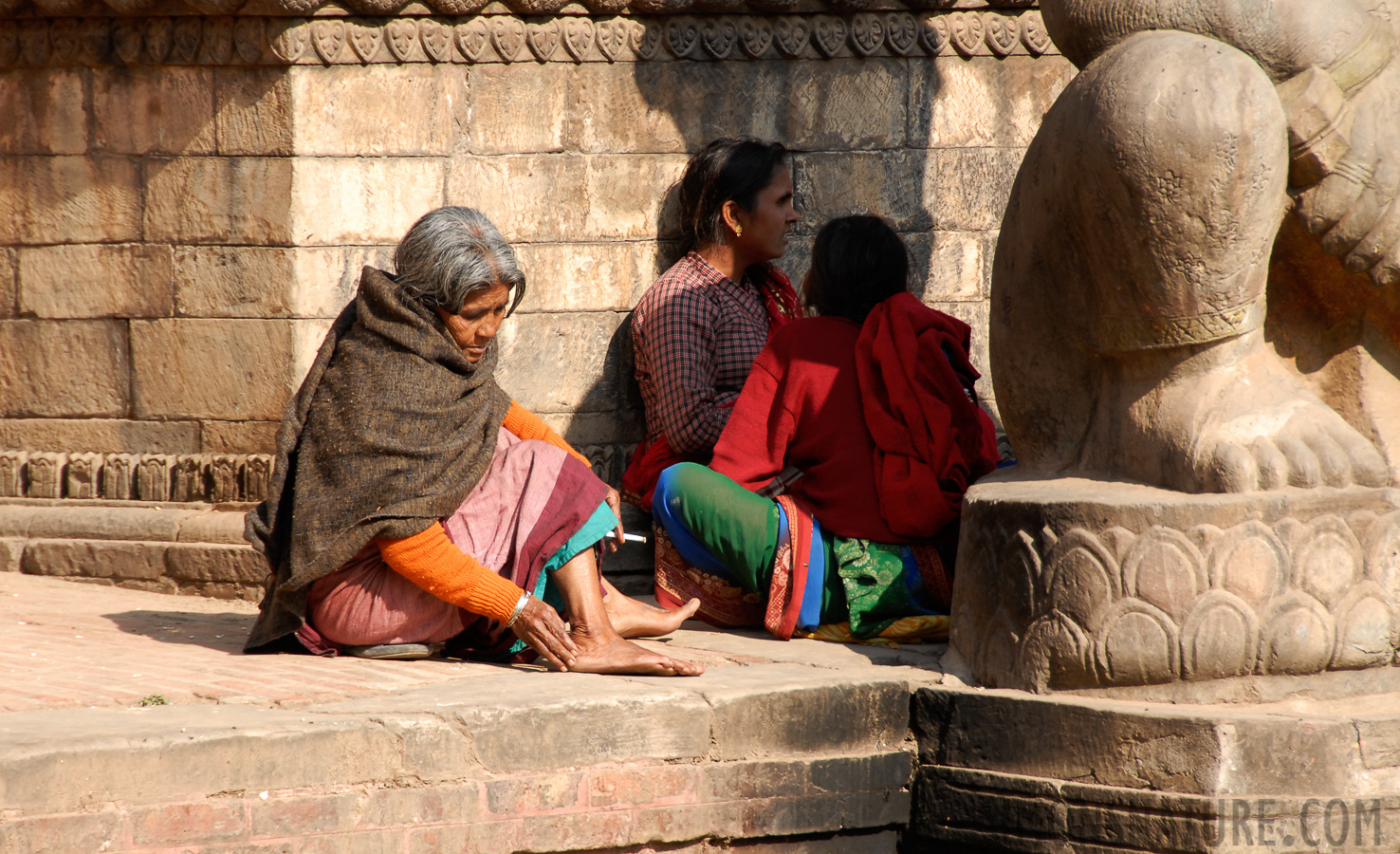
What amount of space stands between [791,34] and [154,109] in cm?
232

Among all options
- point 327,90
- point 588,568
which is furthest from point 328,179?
point 588,568

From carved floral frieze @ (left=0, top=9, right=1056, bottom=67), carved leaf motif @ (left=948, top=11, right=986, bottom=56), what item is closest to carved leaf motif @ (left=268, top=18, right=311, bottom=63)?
carved floral frieze @ (left=0, top=9, right=1056, bottom=67)

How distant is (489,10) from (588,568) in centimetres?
234

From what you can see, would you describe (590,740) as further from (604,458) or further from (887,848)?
(604,458)

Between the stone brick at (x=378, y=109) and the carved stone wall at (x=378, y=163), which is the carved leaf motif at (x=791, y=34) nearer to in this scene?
the carved stone wall at (x=378, y=163)

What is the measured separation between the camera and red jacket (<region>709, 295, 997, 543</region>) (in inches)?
159

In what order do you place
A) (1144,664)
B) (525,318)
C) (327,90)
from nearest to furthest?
(1144,664)
(327,90)
(525,318)

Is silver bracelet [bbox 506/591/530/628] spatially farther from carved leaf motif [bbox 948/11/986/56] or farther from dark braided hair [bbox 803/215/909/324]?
carved leaf motif [bbox 948/11/986/56]

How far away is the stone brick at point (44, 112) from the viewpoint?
195 inches

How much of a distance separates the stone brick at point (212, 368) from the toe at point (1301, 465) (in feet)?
10.4

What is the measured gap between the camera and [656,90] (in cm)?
520

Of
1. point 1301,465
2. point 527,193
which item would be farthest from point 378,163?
point 1301,465

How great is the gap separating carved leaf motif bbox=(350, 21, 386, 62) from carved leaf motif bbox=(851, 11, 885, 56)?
1.77 metres

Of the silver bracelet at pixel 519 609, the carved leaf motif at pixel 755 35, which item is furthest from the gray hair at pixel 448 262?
the carved leaf motif at pixel 755 35
